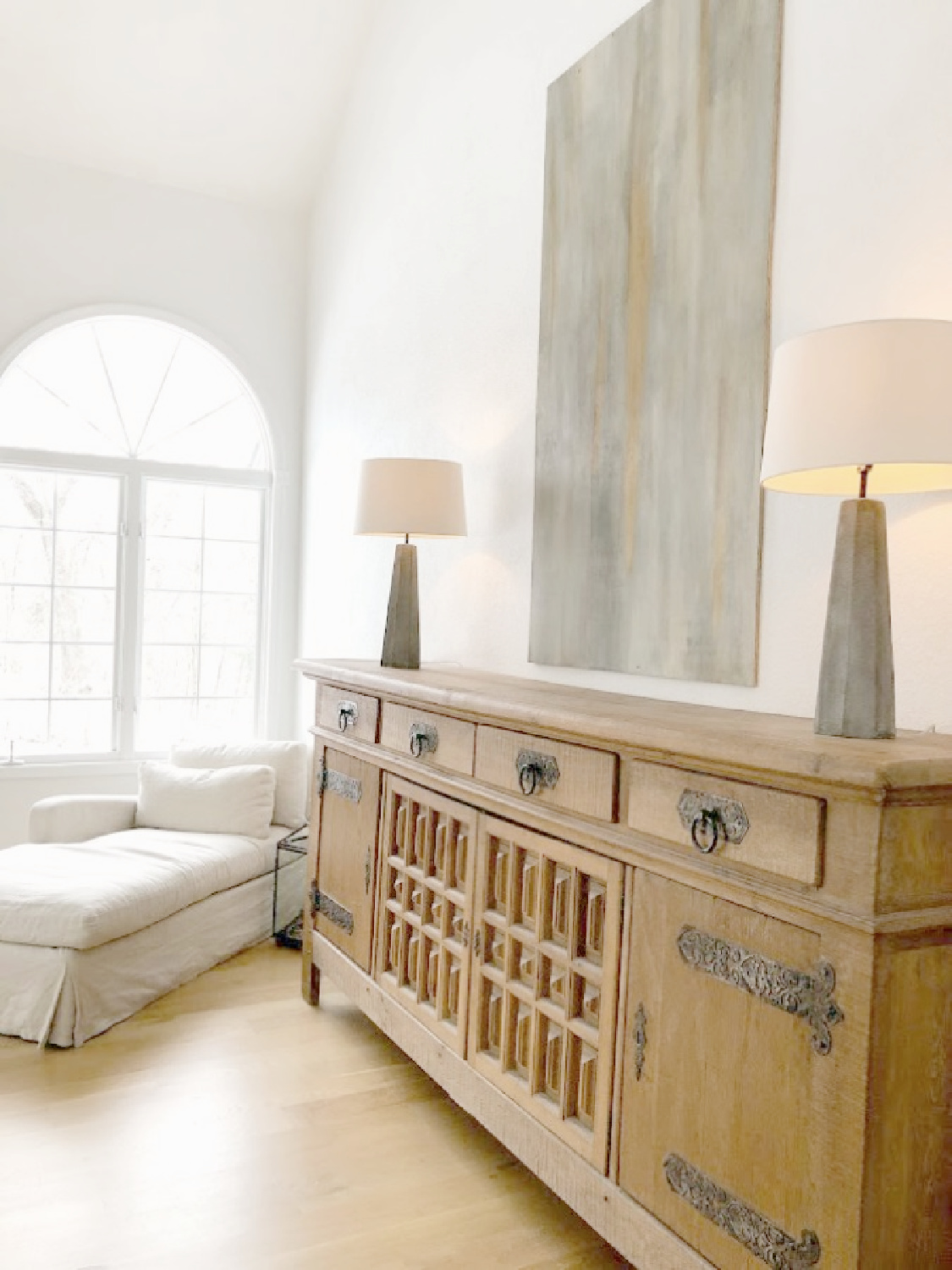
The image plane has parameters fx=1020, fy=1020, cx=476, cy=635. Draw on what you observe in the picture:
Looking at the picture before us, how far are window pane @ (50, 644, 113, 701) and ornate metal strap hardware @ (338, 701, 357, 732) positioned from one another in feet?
6.96

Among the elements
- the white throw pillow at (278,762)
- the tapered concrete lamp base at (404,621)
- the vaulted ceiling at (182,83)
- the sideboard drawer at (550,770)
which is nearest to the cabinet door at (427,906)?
the sideboard drawer at (550,770)

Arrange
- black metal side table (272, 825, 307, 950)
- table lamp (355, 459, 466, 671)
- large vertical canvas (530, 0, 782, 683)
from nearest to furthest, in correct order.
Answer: large vertical canvas (530, 0, 782, 683)
table lamp (355, 459, 466, 671)
black metal side table (272, 825, 307, 950)

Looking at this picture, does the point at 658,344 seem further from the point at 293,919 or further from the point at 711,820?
the point at 293,919

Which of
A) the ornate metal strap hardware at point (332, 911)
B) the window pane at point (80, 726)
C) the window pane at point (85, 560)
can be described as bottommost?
→ the ornate metal strap hardware at point (332, 911)

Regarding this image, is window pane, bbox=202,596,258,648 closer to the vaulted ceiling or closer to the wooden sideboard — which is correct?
the vaulted ceiling

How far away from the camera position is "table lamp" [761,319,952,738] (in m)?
1.42

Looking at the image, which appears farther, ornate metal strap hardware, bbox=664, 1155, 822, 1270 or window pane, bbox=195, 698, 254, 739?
window pane, bbox=195, 698, 254, 739

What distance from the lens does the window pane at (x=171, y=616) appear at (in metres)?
4.76

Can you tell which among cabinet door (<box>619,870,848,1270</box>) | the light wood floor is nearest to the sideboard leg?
the light wood floor

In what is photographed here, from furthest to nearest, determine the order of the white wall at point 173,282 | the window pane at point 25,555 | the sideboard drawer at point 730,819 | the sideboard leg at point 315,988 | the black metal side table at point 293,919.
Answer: the window pane at point 25,555, the white wall at point 173,282, the black metal side table at point 293,919, the sideboard leg at point 315,988, the sideboard drawer at point 730,819

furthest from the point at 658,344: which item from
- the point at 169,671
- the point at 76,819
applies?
the point at 169,671

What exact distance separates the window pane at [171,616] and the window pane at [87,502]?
0.38 meters

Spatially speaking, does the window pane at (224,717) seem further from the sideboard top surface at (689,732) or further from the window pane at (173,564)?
the sideboard top surface at (689,732)

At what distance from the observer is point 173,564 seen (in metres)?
4.81
